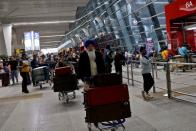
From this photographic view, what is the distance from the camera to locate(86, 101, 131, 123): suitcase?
527 centimetres

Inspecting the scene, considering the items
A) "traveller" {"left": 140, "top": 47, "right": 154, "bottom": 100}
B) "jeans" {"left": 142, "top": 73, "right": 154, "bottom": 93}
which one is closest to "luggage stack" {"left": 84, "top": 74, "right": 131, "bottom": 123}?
"traveller" {"left": 140, "top": 47, "right": 154, "bottom": 100}

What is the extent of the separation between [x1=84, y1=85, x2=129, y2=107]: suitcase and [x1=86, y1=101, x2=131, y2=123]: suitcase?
0.22 ft

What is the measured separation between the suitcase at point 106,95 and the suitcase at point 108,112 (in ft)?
0.22

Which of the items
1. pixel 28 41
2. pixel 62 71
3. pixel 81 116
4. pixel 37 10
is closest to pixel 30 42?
pixel 28 41

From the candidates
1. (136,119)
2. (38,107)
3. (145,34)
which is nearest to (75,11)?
(145,34)

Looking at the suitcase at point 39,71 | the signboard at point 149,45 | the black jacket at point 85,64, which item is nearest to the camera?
the black jacket at point 85,64

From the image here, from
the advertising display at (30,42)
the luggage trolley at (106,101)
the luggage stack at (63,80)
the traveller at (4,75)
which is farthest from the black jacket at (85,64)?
the advertising display at (30,42)

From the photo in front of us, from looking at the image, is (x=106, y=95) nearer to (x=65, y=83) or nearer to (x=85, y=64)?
(x=85, y=64)

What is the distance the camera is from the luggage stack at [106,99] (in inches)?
206

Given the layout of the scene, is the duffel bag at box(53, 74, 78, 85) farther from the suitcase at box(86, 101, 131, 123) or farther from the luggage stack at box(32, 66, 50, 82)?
the luggage stack at box(32, 66, 50, 82)

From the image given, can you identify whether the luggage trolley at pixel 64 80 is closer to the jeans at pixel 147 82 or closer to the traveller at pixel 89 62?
the jeans at pixel 147 82

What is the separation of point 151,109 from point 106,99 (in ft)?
9.26

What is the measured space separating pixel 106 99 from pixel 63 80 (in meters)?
4.68

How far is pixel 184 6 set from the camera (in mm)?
17125
